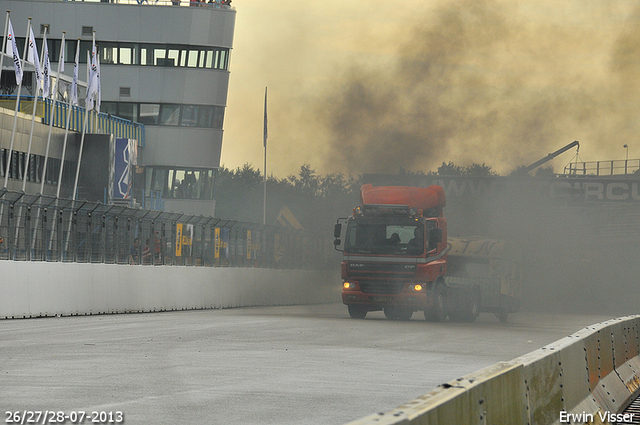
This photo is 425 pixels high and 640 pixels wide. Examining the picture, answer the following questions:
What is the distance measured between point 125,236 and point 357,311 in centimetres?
634

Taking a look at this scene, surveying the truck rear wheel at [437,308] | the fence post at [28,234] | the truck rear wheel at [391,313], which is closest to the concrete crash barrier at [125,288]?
the fence post at [28,234]

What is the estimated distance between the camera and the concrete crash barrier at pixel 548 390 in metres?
4.64

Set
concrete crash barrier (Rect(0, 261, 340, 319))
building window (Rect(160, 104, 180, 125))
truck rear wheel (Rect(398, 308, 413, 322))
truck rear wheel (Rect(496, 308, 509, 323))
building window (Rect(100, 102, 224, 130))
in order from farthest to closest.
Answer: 1. building window (Rect(160, 104, 180, 125))
2. building window (Rect(100, 102, 224, 130))
3. truck rear wheel (Rect(496, 308, 509, 323))
4. truck rear wheel (Rect(398, 308, 413, 322))
5. concrete crash barrier (Rect(0, 261, 340, 319))

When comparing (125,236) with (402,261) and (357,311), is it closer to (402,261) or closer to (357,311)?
(357,311)

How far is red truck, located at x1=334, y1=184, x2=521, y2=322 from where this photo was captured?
2520 centimetres

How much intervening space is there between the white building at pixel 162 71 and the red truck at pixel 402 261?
136ft

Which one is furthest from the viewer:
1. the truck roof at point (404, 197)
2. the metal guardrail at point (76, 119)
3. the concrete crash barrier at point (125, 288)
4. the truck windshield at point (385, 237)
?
the metal guardrail at point (76, 119)

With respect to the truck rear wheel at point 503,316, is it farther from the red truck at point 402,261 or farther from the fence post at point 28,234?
the fence post at point 28,234

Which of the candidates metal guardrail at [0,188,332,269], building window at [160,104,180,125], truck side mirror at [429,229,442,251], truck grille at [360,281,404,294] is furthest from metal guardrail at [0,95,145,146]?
truck side mirror at [429,229,442,251]

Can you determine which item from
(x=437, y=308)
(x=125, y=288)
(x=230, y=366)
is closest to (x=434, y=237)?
(x=437, y=308)

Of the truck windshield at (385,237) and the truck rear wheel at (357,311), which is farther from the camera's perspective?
the truck rear wheel at (357,311)

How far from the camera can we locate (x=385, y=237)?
2570 cm

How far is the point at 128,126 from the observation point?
65250 millimetres

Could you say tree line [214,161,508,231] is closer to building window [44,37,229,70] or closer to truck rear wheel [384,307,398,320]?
building window [44,37,229,70]
